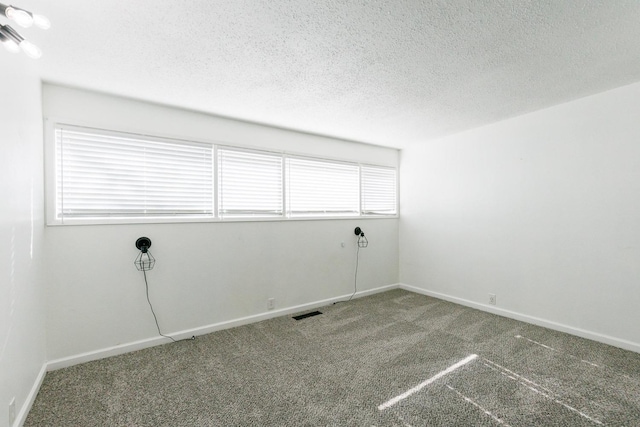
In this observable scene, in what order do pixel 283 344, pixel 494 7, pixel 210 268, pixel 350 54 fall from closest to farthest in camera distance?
pixel 494 7 → pixel 350 54 → pixel 283 344 → pixel 210 268

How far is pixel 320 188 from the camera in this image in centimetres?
414

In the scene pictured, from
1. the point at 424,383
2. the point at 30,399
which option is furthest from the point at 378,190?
the point at 30,399

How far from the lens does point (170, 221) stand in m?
2.96

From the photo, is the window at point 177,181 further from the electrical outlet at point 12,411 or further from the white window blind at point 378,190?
the electrical outlet at point 12,411

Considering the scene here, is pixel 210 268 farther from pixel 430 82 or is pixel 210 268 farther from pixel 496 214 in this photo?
pixel 496 214

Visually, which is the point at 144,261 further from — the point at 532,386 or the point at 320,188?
the point at 532,386

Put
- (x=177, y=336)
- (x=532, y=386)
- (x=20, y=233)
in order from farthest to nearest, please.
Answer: (x=177, y=336)
(x=532, y=386)
(x=20, y=233)

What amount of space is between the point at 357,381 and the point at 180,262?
206 centimetres

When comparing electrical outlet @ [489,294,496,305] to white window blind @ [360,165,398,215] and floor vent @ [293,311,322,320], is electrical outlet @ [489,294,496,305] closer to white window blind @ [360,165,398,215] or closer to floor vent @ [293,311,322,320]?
white window blind @ [360,165,398,215]

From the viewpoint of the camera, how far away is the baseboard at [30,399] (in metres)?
1.76

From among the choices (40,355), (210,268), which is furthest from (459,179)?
(40,355)

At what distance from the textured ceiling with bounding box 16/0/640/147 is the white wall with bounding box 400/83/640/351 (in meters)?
0.40

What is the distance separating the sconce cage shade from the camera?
2805 millimetres

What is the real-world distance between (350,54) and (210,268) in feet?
8.24
